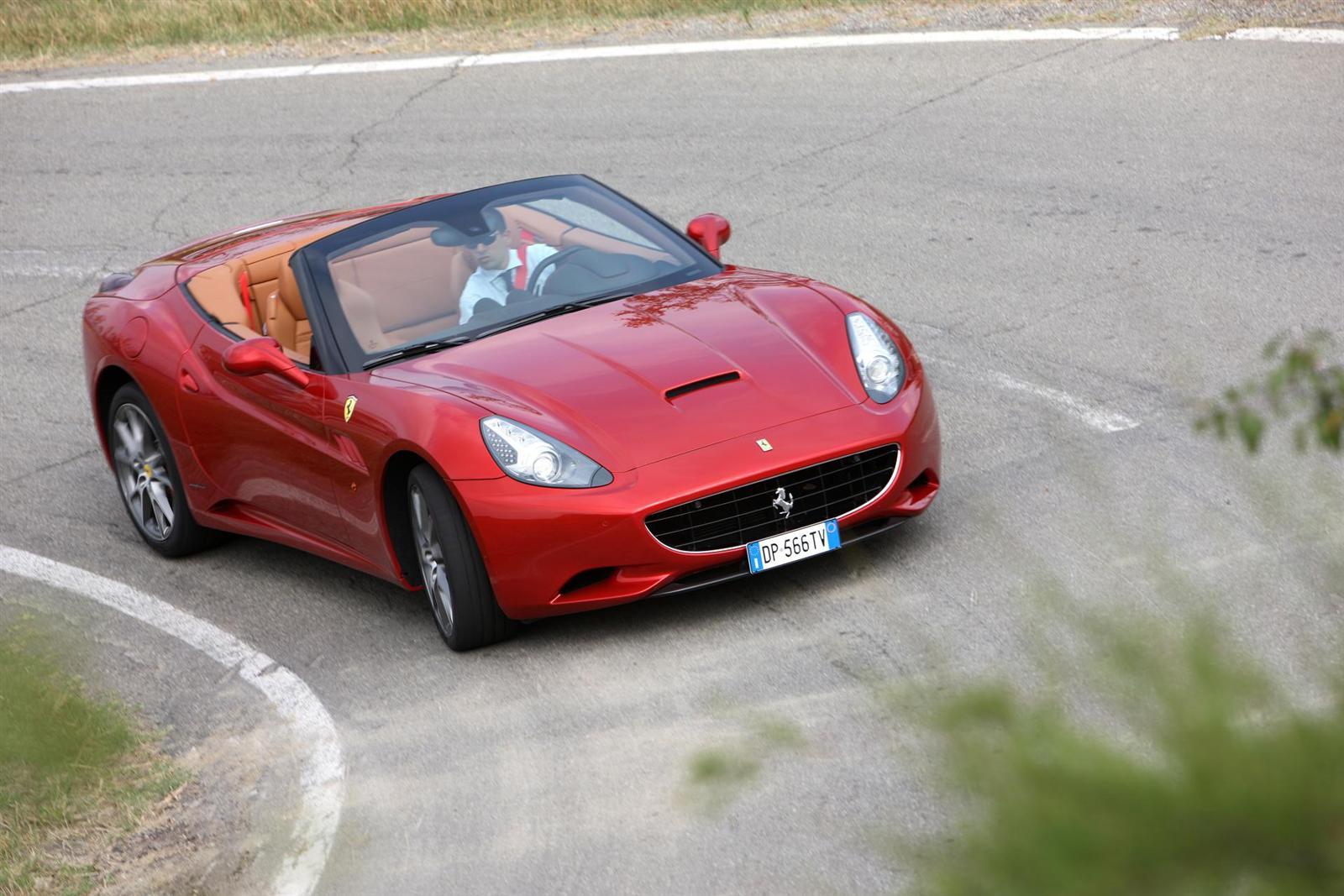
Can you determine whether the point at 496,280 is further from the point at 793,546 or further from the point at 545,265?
the point at 793,546

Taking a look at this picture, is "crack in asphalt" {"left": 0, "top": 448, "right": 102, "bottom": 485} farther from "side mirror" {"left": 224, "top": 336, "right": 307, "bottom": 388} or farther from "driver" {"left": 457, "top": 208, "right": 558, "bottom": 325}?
"driver" {"left": 457, "top": 208, "right": 558, "bottom": 325}

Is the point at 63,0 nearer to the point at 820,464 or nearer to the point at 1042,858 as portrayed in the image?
the point at 820,464

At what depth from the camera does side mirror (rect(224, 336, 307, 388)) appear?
6.75 meters

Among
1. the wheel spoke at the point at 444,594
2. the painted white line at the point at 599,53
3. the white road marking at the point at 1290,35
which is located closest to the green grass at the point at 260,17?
the painted white line at the point at 599,53

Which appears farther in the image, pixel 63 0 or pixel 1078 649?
pixel 63 0

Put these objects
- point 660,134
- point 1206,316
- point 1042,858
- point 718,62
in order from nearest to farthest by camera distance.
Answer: point 1042,858 < point 1206,316 < point 660,134 < point 718,62

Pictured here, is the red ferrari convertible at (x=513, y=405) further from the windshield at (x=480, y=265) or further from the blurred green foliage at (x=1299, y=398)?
the blurred green foliage at (x=1299, y=398)

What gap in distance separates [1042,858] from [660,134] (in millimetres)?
11379

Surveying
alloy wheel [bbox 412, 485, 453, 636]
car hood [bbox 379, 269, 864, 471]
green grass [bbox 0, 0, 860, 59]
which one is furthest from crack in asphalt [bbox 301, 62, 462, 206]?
alloy wheel [bbox 412, 485, 453, 636]

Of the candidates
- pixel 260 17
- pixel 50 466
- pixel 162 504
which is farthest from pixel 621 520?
pixel 260 17

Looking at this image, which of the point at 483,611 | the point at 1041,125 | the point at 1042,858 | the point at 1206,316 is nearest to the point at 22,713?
the point at 483,611

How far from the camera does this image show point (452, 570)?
6.13 metres

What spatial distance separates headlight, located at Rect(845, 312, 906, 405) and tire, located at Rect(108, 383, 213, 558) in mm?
3048

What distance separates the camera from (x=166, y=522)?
805 centimetres
